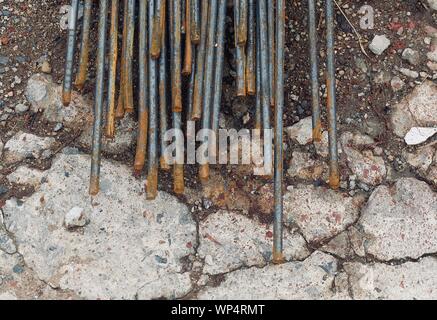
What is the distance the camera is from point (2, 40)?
8.46 feet

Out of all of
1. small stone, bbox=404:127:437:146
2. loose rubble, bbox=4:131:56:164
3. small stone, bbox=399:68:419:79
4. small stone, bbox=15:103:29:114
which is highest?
small stone, bbox=399:68:419:79

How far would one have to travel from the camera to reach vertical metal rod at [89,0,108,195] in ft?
7.34

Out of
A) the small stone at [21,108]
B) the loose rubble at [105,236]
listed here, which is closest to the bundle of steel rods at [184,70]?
the loose rubble at [105,236]

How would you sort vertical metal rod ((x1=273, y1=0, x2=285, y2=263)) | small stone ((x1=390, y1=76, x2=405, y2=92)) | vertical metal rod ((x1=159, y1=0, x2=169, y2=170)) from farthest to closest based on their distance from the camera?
small stone ((x1=390, y1=76, x2=405, y2=92)) < vertical metal rod ((x1=159, y1=0, x2=169, y2=170)) < vertical metal rod ((x1=273, y1=0, x2=285, y2=263))

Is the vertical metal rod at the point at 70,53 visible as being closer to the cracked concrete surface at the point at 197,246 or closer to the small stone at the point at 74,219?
the cracked concrete surface at the point at 197,246

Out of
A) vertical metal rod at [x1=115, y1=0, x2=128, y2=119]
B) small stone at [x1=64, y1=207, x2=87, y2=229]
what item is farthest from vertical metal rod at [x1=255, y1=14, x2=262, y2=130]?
small stone at [x1=64, y1=207, x2=87, y2=229]

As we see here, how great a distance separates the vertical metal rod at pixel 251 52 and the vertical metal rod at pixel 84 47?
1.92ft

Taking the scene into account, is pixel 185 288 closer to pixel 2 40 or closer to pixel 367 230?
pixel 367 230

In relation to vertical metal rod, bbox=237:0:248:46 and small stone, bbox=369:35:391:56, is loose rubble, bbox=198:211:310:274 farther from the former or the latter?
small stone, bbox=369:35:391:56

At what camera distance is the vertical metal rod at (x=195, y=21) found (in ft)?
7.38

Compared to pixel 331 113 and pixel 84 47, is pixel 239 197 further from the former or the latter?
pixel 84 47

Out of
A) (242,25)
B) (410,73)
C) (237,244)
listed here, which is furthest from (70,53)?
(410,73)

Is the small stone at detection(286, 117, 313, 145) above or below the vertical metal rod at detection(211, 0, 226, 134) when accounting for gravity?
below

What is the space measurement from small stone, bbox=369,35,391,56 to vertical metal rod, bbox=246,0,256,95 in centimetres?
55
